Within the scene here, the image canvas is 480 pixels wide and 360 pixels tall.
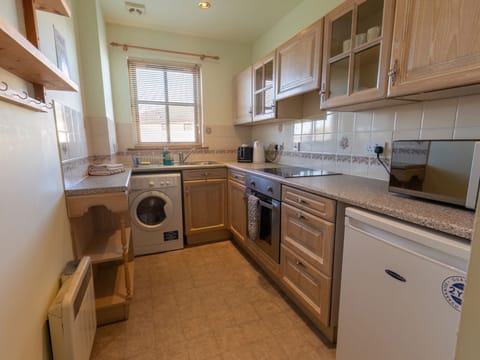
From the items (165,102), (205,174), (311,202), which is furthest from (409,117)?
(165,102)

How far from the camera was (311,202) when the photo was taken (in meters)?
1.49

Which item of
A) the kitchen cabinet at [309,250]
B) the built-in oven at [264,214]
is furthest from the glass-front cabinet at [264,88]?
the kitchen cabinet at [309,250]

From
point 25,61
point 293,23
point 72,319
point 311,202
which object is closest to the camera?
point 25,61

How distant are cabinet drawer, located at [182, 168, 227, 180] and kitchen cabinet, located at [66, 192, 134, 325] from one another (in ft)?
3.08

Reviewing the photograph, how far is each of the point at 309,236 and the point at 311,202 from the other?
0.75ft

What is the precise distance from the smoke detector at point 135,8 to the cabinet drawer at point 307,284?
8.84 ft

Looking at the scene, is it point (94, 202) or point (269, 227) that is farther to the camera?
point (269, 227)

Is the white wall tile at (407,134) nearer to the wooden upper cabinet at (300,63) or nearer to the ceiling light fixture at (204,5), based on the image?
the wooden upper cabinet at (300,63)

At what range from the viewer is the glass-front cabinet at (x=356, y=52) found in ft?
4.37

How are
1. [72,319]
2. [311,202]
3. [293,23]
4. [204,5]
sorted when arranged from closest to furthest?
[72,319] → [311,202] → [204,5] → [293,23]

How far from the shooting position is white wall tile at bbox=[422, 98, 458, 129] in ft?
4.31

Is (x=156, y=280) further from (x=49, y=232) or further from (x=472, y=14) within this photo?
(x=472, y=14)

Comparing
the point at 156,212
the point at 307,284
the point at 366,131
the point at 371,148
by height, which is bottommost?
the point at 307,284

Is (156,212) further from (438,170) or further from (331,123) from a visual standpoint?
(438,170)
